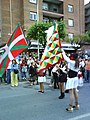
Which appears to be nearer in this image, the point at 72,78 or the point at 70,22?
the point at 72,78

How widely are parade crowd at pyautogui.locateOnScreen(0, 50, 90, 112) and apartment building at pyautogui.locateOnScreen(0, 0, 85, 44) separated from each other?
45.3 ft

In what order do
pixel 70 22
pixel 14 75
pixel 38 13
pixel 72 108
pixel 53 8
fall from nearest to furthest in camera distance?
1. pixel 72 108
2. pixel 14 75
3. pixel 38 13
4. pixel 53 8
5. pixel 70 22

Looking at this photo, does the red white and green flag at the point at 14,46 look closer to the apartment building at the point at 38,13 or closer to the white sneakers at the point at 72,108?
the white sneakers at the point at 72,108

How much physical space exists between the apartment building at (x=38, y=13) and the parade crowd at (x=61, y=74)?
45.3 ft

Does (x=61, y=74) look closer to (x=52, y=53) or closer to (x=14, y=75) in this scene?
(x=52, y=53)

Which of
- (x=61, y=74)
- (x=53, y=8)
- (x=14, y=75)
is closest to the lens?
(x=61, y=74)

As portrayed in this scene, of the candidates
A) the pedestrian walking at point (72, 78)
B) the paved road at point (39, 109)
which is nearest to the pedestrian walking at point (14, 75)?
the paved road at point (39, 109)

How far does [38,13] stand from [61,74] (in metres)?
26.7

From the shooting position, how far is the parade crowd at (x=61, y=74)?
744 centimetres

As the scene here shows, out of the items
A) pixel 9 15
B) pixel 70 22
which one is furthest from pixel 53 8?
pixel 9 15

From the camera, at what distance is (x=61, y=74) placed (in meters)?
9.91

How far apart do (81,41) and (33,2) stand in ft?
31.0

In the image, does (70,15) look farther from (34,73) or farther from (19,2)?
(34,73)

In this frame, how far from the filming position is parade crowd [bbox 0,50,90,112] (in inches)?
293
